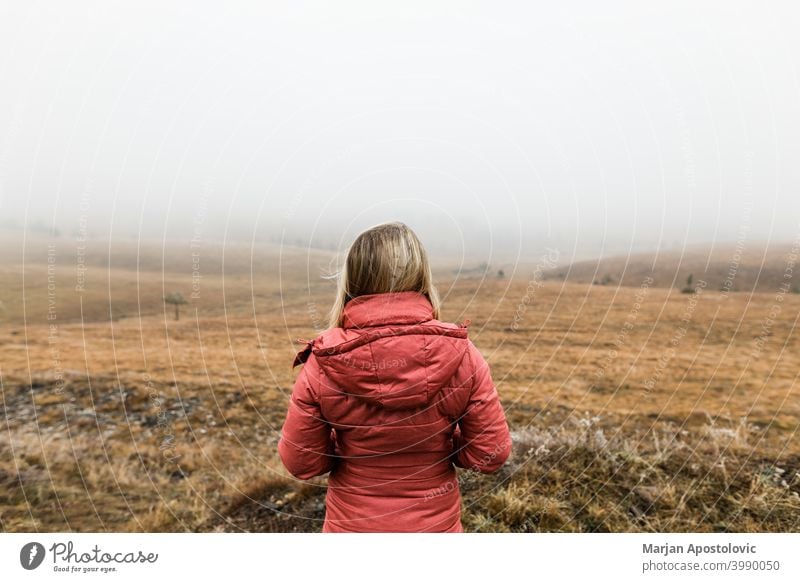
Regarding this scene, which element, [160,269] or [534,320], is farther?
[534,320]

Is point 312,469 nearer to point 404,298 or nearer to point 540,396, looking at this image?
point 404,298

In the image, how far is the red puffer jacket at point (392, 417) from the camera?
1.92m

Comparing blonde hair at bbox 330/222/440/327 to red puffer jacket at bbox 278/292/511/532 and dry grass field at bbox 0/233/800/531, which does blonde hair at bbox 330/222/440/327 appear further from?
dry grass field at bbox 0/233/800/531

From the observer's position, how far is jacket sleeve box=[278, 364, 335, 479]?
206 centimetres

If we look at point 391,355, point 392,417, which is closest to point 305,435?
point 392,417

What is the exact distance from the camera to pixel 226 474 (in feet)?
13.9

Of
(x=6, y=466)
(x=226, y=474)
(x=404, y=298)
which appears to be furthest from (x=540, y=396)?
(x=6, y=466)

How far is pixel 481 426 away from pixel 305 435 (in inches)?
32.9

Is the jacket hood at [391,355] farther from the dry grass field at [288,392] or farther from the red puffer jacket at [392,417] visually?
the dry grass field at [288,392]

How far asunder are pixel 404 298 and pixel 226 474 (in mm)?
3200

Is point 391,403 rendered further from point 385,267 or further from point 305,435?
point 385,267

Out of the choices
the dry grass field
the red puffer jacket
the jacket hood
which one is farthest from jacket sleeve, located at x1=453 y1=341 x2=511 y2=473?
the dry grass field

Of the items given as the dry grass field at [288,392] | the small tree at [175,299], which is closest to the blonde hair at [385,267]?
the dry grass field at [288,392]
